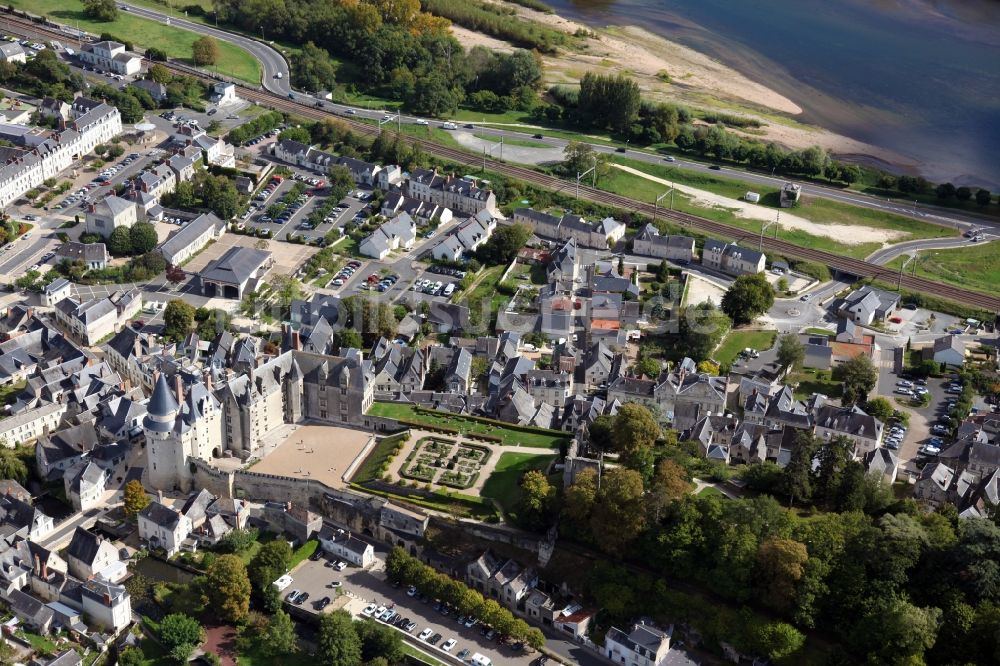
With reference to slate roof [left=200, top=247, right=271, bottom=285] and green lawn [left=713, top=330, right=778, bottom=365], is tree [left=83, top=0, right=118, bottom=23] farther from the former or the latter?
green lawn [left=713, top=330, right=778, bottom=365]

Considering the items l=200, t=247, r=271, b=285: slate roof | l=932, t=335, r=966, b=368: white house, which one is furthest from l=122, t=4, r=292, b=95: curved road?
l=932, t=335, r=966, b=368: white house

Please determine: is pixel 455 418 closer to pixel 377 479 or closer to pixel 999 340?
pixel 377 479

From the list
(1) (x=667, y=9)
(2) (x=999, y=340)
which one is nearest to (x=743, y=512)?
(2) (x=999, y=340)

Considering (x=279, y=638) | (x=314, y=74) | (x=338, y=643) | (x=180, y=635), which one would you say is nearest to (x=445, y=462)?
(x=338, y=643)

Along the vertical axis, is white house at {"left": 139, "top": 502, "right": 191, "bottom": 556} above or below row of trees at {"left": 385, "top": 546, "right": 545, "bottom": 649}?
below

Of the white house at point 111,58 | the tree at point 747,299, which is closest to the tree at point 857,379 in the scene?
the tree at point 747,299

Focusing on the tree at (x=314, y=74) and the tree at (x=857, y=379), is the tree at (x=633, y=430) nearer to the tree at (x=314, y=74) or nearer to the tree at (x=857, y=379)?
the tree at (x=857, y=379)
